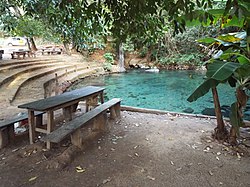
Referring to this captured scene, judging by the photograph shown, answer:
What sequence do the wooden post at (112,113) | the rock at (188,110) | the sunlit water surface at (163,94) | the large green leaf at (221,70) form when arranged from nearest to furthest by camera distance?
1. the large green leaf at (221,70)
2. the wooden post at (112,113)
3. the rock at (188,110)
4. the sunlit water surface at (163,94)

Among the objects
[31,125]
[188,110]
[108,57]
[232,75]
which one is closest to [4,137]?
[31,125]

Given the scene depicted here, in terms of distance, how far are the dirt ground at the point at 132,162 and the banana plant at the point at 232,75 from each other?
1.40 ft

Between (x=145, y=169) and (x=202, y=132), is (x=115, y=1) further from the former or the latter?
(x=202, y=132)

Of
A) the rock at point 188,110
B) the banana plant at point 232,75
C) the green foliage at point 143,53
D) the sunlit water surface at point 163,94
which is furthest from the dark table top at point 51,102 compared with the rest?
the green foliage at point 143,53

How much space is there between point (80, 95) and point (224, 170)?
2.44m

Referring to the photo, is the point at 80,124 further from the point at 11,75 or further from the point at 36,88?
the point at 11,75

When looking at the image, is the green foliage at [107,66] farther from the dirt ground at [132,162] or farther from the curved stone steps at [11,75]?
the dirt ground at [132,162]

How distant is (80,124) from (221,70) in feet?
5.93

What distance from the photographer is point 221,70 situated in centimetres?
246

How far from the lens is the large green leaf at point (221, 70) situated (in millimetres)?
2361

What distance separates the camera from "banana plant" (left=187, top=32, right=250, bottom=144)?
2.50 meters

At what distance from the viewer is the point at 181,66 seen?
53.1 ft

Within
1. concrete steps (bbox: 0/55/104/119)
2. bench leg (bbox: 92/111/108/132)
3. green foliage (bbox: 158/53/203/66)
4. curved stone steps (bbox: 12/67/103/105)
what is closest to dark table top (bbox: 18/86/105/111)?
bench leg (bbox: 92/111/108/132)

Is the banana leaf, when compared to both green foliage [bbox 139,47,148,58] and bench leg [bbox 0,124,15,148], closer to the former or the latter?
bench leg [bbox 0,124,15,148]
